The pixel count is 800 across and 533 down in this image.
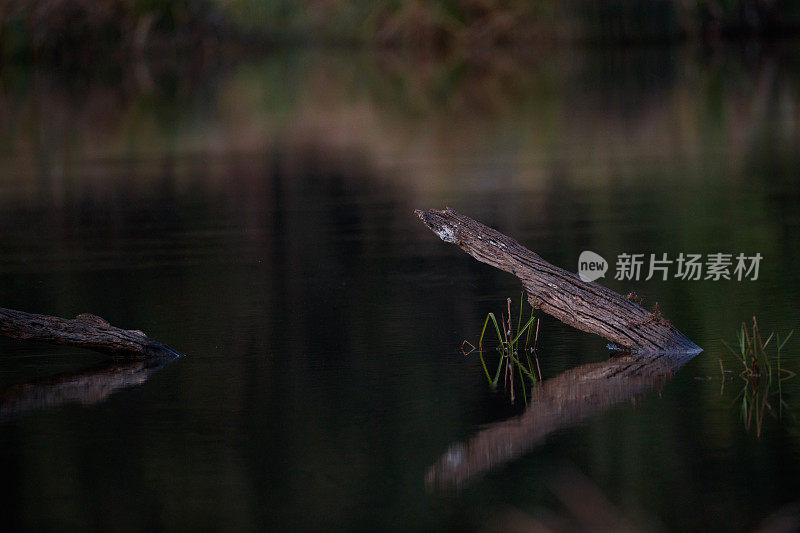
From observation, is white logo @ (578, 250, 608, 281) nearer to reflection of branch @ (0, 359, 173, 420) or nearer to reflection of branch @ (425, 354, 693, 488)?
reflection of branch @ (425, 354, 693, 488)

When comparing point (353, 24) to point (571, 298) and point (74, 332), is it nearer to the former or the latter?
point (74, 332)

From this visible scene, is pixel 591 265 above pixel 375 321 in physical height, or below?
above

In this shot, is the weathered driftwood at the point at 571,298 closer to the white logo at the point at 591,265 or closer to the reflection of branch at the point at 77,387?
the reflection of branch at the point at 77,387

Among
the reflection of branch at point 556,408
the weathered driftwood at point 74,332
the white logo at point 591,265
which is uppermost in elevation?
the white logo at point 591,265

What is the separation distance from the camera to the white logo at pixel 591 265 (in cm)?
1176

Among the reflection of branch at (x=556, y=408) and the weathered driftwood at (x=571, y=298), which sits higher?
the weathered driftwood at (x=571, y=298)

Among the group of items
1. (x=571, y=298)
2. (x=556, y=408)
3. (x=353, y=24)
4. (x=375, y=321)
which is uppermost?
(x=353, y=24)

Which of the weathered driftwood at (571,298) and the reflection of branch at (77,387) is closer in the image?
the reflection of branch at (77,387)

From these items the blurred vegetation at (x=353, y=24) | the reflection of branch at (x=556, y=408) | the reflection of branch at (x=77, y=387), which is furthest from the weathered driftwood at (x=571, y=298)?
the blurred vegetation at (x=353, y=24)

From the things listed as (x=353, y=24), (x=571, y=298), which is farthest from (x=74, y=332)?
(x=353, y=24)

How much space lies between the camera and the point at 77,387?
856 centimetres

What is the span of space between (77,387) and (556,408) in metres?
2.80

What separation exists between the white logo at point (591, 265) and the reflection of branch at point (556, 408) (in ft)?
9.94

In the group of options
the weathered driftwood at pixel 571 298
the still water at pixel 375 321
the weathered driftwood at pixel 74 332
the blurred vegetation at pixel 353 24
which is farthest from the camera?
the blurred vegetation at pixel 353 24
